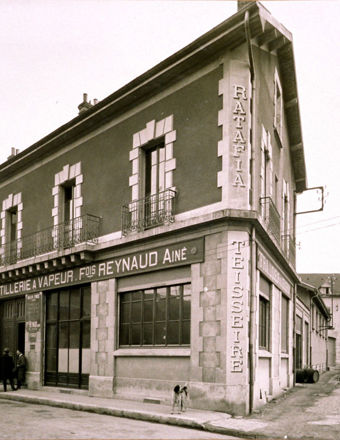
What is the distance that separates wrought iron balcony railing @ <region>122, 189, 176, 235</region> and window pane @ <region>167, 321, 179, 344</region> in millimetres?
2453

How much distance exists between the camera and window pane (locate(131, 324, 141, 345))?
14930 mm

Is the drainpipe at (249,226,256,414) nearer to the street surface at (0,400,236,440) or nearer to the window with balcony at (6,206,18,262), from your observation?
the street surface at (0,400,236,440)

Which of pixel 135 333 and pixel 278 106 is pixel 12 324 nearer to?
pixel 135 333

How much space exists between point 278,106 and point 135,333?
26.7ft

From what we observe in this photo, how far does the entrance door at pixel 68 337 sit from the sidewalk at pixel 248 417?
0.78 metres

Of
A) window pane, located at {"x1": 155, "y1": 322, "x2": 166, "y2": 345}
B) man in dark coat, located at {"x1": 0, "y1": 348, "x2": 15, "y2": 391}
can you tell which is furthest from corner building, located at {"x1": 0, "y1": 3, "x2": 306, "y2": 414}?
man in dark coat, located at {"x1": 0, "y1": 348, "x2": 15, "y2": 391}

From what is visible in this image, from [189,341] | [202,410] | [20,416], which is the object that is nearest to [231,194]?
[189,341]

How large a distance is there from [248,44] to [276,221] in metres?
5.24

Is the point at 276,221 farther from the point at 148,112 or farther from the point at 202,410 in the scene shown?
the point at 202,410

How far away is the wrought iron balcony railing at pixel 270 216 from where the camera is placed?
1453 cm

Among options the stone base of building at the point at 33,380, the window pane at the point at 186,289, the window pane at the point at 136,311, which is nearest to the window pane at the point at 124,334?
the window pane at the point at 136,311

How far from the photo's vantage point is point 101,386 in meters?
15.6

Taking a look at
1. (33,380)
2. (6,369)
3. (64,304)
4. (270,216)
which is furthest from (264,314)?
(6,369)

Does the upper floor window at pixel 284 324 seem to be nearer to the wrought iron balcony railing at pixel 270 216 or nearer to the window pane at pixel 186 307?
the wrought iron balcony railing at pixel 270 216
